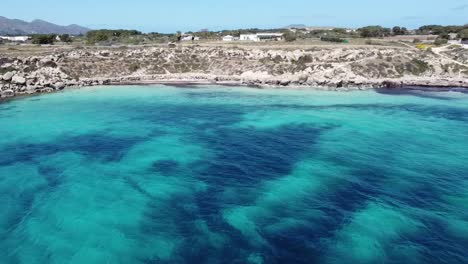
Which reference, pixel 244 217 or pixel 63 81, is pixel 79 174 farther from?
pixel 63 81

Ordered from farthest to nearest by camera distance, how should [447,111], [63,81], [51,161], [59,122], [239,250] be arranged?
1. [63,81]
2. [447,111]
3. [59,122]
4. [51,161]
5. [239,250]

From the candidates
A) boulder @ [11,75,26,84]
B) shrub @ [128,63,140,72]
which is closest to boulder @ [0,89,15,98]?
boulder @ [11,75,26,84]

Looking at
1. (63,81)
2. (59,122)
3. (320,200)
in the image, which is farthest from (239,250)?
(63,81)

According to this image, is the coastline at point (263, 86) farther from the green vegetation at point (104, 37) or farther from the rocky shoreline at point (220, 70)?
the green vegetation at point (104, 37)

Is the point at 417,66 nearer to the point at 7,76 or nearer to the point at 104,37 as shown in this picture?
the point at 7,76

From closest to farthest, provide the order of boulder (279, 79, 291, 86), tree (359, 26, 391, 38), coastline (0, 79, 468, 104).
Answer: coastline (0, 79, 468, 104), boulder (279, 79, 291, 86), tree (359, 26, 391, 38)

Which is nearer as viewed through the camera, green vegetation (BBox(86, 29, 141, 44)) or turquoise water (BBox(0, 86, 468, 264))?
turquoise water (BBox(0, 86, 468, 264))

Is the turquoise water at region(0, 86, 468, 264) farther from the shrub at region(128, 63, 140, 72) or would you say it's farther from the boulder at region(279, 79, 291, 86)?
the shrub at region(128, 63, 140, 72)
